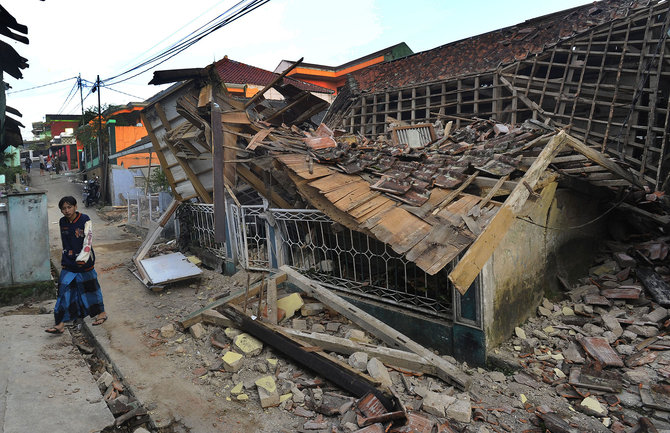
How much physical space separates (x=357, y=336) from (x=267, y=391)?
1098 millimetres

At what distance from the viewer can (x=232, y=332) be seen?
428 centimetres

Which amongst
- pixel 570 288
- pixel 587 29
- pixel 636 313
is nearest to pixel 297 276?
pixel 570 288

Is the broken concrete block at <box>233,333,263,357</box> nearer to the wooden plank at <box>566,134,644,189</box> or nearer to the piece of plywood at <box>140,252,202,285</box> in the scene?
the piece of plywood at <box>140,252,202,285</box>

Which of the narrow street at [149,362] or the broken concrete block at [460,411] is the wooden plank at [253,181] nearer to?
the narrow street at [149,362]

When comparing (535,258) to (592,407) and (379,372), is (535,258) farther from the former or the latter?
(379,372)

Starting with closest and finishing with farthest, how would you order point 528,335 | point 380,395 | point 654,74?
1. point 380,395
2. point 528,335
3. point 654,74

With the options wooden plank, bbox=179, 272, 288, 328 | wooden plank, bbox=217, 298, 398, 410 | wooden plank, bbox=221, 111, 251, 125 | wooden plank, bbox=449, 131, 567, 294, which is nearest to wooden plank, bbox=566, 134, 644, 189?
wooden plank, bbox=449, 131, 567, 294

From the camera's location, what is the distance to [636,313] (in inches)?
172

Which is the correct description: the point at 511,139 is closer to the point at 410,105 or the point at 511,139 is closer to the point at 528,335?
the point at 528,335

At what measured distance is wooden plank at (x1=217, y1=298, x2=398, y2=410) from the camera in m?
3.06

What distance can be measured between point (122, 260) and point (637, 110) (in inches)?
431

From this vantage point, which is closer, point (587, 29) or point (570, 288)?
point (570, 288)

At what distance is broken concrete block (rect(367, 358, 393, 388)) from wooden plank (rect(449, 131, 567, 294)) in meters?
1.23

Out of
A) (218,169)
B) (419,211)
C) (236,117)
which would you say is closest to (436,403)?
(419,211)
